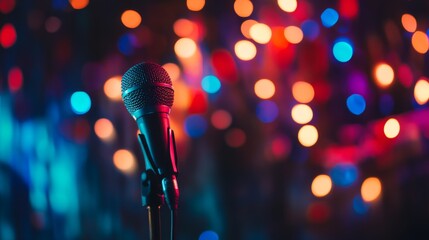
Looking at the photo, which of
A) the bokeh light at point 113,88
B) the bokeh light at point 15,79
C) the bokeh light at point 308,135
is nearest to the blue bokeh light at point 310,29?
the bokeh light at point 308,135

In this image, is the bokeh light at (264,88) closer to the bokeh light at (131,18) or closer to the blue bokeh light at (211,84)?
the blue bokeh light at (211,84)

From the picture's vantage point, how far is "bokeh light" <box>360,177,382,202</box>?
1.52 meters

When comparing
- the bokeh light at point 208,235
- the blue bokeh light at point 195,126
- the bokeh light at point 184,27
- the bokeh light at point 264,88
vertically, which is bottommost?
the bokeh light at point 208,235

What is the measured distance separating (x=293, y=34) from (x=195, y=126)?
19.9 inches

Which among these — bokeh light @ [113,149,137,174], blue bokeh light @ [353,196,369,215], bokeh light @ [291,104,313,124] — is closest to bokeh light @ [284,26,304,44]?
bokeh light @ [291,104,313,124]

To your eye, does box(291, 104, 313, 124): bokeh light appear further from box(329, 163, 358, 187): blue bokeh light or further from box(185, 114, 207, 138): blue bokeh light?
box(185, 114, 207, 138): blue bokeh light

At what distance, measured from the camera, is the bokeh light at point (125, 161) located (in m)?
1.44

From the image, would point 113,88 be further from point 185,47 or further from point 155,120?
point 155,120

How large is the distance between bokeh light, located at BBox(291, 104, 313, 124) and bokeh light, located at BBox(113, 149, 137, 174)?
1.89 feet

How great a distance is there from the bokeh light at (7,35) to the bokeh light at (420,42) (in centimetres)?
151

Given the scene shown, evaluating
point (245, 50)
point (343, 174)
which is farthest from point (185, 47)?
point (343, 174)

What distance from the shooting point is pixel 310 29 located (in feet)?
5.32

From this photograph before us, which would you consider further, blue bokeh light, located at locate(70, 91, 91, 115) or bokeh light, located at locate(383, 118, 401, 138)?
bokeh light, located at locate(383, 118, 401, 138)

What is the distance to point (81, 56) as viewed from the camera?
1.51 m
